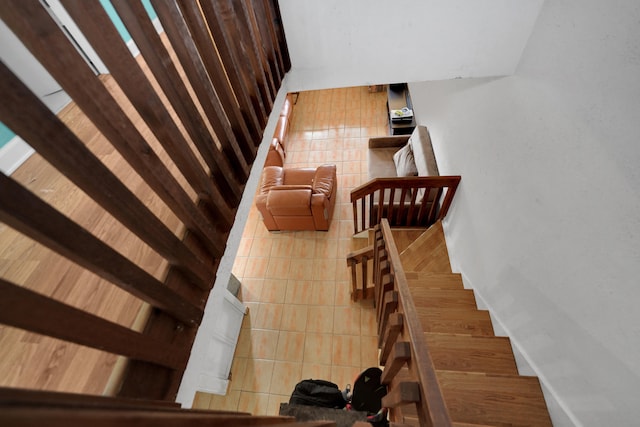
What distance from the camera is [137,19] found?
2.59 ft

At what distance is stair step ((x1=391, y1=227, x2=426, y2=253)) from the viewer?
11.2 feet

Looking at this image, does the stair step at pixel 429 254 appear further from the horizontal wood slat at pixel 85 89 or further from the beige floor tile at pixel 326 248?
the horizontal wood slat at pixel 85 89

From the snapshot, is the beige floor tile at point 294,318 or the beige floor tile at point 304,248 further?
the beige floor tile at point 304,248

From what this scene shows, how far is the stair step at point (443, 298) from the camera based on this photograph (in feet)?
7.68

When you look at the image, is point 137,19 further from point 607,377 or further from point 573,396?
point 573,396

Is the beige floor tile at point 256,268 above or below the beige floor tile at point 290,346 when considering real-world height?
above

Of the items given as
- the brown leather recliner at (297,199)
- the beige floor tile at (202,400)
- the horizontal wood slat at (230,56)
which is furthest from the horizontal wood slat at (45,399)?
the brown leather recliner at (297,199)

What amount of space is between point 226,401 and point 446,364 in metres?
2.26

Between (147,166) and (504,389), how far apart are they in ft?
7.06

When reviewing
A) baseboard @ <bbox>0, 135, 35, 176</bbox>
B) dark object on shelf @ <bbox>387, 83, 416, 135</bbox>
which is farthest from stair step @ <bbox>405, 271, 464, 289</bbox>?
dark object on shelf @ <bbox>387, 83, 416, 135</bbox>

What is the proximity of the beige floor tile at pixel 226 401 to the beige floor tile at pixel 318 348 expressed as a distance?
30.9 inches

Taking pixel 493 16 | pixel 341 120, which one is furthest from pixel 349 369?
pixel 341 120

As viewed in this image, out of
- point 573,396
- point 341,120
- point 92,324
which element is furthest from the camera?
point 341,120

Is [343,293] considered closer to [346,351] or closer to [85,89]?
[346,351]
